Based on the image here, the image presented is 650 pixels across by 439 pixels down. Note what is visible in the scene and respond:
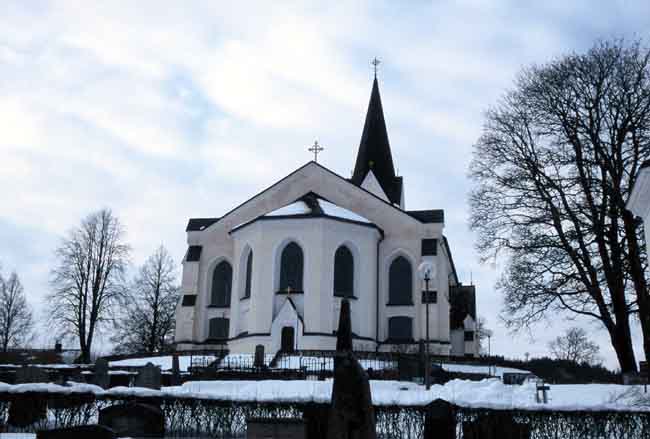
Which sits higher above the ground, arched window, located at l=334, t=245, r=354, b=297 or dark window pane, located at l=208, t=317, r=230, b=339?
arched window, located at l=334, t=245, r=354, b=297

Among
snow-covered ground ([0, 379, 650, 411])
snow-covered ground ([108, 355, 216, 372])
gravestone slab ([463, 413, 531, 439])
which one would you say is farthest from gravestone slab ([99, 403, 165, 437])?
snow-covered ground ([108, 355, 216, 372])

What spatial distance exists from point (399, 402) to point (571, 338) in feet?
246

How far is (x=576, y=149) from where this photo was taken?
23.9 meters

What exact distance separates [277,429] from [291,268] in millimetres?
25459

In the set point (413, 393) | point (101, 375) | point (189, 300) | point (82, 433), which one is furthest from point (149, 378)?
point (189, 300)

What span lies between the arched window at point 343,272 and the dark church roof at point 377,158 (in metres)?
14.0

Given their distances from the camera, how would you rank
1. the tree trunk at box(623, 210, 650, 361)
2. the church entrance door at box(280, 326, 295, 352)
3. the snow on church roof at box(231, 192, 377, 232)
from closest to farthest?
the tree trunk at box(623, 210, 650, 361), the church entrance door at box(280, 326, 295, 352), the snow on church roof at box(231, 192, 377, 232)

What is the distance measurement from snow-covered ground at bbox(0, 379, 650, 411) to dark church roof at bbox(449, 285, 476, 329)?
2790 centimetres

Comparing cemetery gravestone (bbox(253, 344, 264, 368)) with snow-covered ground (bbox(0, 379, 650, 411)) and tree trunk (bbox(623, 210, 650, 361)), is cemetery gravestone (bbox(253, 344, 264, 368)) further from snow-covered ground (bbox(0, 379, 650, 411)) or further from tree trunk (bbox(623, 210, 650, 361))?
tree trunk (bbox(623, 210, 650, 361))

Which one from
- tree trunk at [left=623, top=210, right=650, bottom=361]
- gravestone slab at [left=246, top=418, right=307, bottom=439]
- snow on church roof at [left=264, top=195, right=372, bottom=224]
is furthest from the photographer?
snow on church roof at [left=264, top=195, right=372, bottom=224]

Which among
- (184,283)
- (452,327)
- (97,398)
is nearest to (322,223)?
(184,283)

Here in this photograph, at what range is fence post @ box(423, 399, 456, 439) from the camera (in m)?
11.4

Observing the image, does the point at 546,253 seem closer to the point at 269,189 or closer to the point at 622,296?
the point at 622,296

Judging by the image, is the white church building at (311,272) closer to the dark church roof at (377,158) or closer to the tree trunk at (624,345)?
the dark church roof at (377,158)
